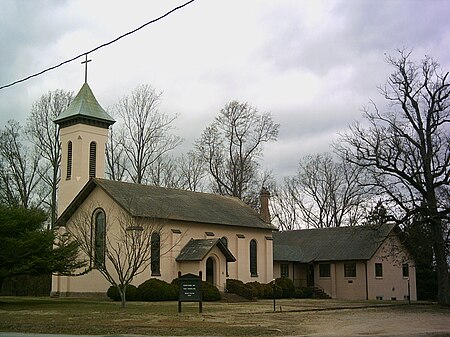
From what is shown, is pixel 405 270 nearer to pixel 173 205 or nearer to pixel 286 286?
pixel 286 286

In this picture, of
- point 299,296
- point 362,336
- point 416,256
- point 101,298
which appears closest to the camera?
point 362,336

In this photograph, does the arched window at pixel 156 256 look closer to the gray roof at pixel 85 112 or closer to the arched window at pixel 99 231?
the arched window at pixel 99 231

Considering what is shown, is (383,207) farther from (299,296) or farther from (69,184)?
(69,184)

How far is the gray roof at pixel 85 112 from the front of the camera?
168ft

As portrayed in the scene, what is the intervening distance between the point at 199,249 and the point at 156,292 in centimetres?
532

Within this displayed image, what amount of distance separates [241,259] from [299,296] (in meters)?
6.72

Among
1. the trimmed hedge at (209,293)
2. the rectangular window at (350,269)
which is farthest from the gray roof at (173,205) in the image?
the rectangular window at (350,269)

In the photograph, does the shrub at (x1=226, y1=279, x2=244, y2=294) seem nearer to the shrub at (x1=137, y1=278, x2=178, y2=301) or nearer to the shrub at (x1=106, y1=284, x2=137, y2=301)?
the shrub at (x1=137, y1=278, x2=178, y2=301)

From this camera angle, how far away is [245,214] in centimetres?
5516

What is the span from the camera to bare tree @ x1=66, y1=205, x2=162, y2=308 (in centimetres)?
3796

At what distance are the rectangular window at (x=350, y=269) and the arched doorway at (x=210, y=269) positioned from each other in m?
14.4

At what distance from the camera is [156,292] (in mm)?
42469

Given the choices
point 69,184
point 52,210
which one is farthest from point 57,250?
point 52,210

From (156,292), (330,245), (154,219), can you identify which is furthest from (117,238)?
(330,245)
